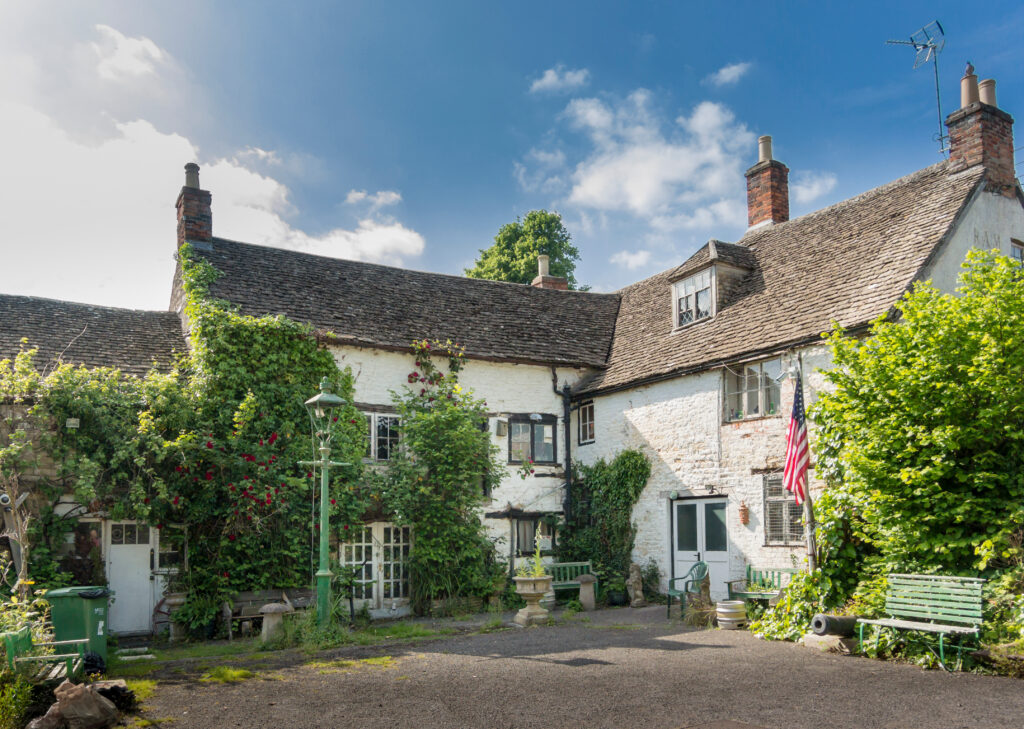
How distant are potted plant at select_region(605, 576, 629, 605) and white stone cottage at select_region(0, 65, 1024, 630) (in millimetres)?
790

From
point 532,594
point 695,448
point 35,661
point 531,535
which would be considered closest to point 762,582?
point 695,448

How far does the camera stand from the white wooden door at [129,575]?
47.9 ft

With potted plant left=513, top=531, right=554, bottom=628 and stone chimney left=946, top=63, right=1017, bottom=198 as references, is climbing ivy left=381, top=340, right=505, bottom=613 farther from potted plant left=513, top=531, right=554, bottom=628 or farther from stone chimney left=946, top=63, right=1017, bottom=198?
stone chimney left=946, top=63, right=1017, bottom=198

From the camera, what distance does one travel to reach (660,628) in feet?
43.5

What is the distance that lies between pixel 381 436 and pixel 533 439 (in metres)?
3.80

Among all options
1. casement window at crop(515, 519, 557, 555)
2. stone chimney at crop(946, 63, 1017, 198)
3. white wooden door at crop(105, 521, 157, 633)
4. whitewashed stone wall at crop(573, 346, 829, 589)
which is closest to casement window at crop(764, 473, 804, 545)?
whitewashed stone wall at crop(573, 346, 829, 589)

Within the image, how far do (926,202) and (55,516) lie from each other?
16635 millimetres

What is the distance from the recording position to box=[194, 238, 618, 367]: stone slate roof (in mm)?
17314

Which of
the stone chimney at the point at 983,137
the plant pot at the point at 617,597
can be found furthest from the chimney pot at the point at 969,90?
the plant pot at the point at 617,597

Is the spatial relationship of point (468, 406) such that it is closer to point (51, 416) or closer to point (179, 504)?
point (179, 504)

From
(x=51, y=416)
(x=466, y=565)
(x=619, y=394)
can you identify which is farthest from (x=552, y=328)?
(x=51, y=416)

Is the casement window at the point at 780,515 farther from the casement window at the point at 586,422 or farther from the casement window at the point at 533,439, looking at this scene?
the casement window at the point at 533,439

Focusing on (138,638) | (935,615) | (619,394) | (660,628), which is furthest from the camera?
(619,394)

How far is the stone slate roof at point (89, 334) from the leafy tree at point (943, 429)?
43.5 feet
